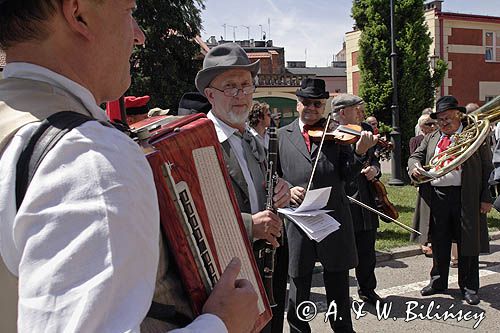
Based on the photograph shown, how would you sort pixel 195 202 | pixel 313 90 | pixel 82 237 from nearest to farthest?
pixel 82 237 < pixel 195 202 < pixel 313 90

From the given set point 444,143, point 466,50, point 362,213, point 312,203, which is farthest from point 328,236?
point 466,50

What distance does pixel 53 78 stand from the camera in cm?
86

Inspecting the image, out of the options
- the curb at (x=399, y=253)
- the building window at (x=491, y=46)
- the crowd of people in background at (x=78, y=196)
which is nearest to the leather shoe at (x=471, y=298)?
the curb at (x=399, y=253)

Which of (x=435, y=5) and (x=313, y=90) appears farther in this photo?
(x=435, y=5)

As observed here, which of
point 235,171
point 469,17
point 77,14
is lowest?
point 235,171

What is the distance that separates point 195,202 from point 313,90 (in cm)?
315

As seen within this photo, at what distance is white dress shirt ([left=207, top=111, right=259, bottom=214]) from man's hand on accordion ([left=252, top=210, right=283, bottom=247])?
0.66 feet

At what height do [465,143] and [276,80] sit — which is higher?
[276,80]

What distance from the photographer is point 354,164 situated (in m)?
3.76

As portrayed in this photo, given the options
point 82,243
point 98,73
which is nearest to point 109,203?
point 82,243

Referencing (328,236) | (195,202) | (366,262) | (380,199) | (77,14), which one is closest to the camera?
(77,14)

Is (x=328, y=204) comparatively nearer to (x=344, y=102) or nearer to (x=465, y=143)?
(x=344, y=102)

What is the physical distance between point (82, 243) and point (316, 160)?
10.3 feet

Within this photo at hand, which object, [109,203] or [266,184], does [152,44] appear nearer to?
[266,184]
